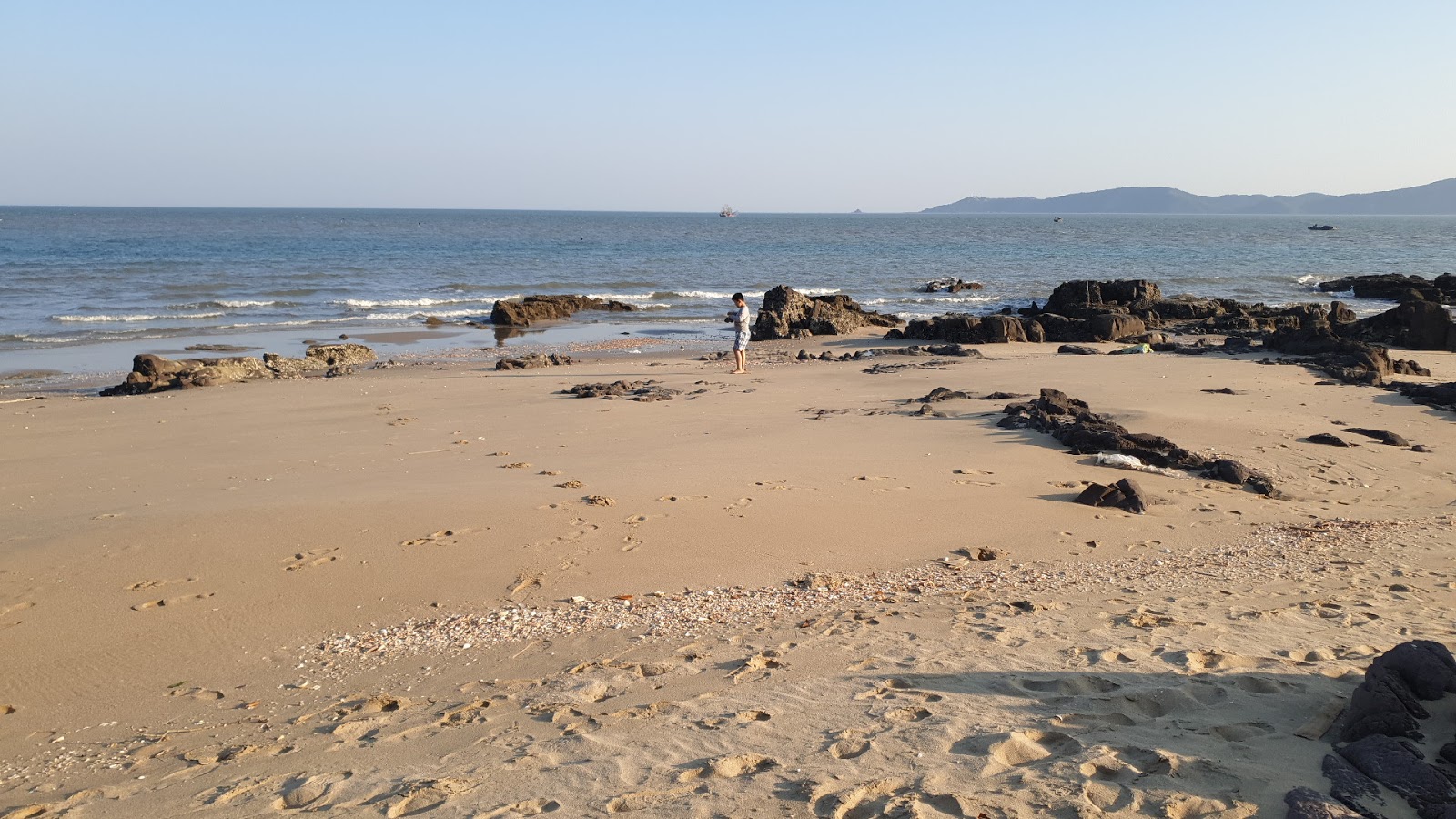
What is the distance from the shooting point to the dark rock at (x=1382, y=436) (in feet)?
30.6

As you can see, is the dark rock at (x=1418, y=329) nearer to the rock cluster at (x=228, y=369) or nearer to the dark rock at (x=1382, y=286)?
the dark rock at (x=1382, y=286)

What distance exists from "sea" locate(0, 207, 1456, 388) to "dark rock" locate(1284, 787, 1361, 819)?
16.4 metres

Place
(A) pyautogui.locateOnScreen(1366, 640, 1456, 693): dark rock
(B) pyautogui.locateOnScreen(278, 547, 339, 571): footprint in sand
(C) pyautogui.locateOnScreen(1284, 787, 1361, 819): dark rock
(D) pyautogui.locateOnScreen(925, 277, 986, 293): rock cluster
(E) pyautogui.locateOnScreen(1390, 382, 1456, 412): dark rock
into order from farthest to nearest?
(D) pyautogui.locateOnScreen(925, 277, 986, 293): rock cluster, (E) pyautogui.locateOnScreen(1390, 382, 1456, 412): dark rock, (B) pyautogui.locateOnScreen(278, 547, 339, 571): footprint in sand, (A) pyautogui.locateOnScreen(1366, 640, 1456, 693): dark rock, (C) pyautogui.locateOnScreen(1284, 787, 1361, 819): dark rock

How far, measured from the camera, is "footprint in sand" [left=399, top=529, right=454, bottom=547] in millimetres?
6402

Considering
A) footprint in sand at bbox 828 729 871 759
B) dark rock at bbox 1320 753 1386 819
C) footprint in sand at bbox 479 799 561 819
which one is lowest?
footprint in sand at bbox 479 799 561 819

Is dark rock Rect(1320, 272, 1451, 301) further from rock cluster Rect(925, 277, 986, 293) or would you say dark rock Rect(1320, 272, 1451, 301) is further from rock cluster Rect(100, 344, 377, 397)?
rock cluster Rect(100, 344, 377, 397)

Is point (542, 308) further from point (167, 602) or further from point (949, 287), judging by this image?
point (167, 602)

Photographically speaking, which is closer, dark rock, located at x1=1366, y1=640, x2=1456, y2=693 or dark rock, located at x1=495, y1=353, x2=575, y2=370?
dark rock, located at x1=1366, y1=640, x2=1456, y2=693

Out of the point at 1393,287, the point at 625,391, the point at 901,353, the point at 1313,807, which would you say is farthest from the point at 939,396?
the point at 1393,287

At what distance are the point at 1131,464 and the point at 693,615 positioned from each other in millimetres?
4796

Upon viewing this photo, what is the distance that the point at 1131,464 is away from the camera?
331 inches

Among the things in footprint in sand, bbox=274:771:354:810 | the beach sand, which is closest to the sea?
the beach sand

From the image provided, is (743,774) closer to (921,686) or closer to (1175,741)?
(921,686)

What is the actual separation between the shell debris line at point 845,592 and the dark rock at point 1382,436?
3.13 meters
